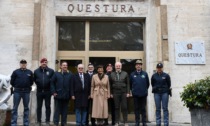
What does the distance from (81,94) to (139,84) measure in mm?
1684

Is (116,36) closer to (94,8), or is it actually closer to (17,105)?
(94,8)

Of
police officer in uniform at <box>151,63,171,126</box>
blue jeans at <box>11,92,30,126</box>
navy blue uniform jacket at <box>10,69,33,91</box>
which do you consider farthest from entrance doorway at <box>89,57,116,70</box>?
blue jeans at <box>11,92,30,126</box>

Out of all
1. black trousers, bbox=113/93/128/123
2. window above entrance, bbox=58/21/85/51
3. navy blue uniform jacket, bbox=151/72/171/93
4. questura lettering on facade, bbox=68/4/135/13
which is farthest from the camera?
window above entrance, bbox=58/21/85/51

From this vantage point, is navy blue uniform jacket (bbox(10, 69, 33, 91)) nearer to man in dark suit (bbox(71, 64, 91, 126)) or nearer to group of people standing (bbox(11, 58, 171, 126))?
group of people standing (bbox(11, 58, 171, 126))

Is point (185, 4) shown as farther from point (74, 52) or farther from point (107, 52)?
point (74, 52)

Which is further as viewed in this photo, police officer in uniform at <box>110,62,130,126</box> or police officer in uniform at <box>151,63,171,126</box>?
police officer in uniform at <box>110,62,130,126</box>

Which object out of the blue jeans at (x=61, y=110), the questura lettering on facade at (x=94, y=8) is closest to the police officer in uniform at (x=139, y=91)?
the blue jeans at (x=61, y=110)

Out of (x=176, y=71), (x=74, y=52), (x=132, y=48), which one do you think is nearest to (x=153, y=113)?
(x=176, y=71)

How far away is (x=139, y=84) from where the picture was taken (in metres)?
9.23

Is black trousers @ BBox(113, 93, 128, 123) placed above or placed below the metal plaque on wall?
below

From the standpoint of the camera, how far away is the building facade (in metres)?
11.6

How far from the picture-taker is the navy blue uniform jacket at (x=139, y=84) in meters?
9.19

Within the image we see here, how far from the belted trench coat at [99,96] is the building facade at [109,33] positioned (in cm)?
294

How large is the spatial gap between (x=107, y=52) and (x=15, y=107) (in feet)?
14.9
